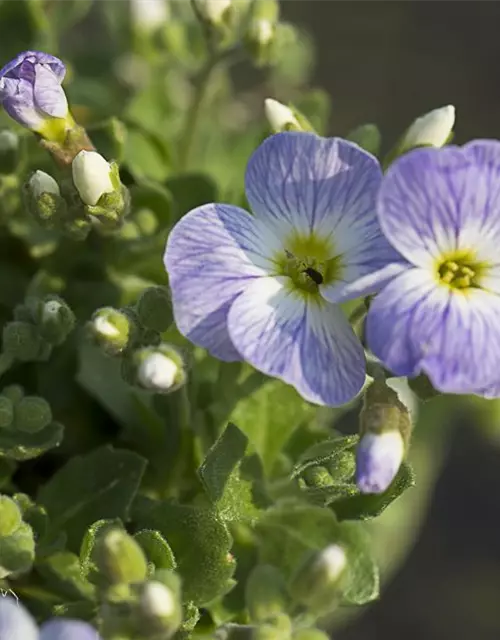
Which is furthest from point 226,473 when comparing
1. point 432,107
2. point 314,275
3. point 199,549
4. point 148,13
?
point 432,107

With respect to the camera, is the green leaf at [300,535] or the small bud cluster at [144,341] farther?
the green leaf at [300,535]

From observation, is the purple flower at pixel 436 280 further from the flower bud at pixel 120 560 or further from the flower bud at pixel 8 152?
the flower bud at pixel 8 152

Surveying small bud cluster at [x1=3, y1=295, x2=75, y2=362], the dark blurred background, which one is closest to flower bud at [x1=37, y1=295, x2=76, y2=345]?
small bud cluster at [x1=3, y1=295, x2=75, y2=362]

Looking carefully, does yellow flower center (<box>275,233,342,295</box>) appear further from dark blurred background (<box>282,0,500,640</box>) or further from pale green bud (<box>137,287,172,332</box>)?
dark blurred background (<box>282,0,500,640</box>)

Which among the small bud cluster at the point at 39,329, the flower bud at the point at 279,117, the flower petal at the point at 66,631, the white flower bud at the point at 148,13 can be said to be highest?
the white flower bud at the point at 148,13

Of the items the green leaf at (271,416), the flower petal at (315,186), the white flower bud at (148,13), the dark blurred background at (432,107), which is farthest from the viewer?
the dark blurred background at (432,107)

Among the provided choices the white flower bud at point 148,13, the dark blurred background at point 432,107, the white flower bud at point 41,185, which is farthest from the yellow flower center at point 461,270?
the dark blurred background at point 432,107
